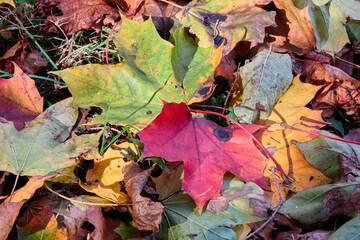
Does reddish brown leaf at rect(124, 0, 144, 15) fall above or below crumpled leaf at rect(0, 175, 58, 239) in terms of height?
above

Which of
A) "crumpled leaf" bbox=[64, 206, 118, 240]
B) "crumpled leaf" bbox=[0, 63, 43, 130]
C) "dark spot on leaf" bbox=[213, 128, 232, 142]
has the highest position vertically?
"dark spot on leaf" bbox=[213, 128, 232, 142]

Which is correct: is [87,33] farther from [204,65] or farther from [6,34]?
[204,65]

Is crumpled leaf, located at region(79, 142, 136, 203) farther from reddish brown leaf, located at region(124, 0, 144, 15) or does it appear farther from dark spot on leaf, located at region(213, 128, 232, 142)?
reddish brown leaf, located at region(124, 0, 144, 15)

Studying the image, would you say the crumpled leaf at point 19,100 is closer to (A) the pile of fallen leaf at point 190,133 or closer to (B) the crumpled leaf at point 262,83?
(A) the pile of fallen leaf at point 190,133

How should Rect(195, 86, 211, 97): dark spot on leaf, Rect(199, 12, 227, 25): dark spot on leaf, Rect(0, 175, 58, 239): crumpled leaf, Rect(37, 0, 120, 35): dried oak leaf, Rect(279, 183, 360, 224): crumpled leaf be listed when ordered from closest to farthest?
Rect(0, 175, 58, 239): crumpled leaf → Rect(279, 183, 360, 224): crumpled leaf → Rect(195, 86, 211, 97): dark spot on leaf → Rect(199, 12, 227, 25): dark spot on leaf → Rect(37, 0, 120, 35): dried oak leaf

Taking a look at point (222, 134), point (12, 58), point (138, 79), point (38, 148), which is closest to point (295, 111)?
point (222, 134)

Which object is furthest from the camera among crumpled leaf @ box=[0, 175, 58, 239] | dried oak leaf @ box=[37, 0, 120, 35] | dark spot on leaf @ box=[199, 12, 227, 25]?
dried oak leaf @ box=[37, 0, 120, 35]

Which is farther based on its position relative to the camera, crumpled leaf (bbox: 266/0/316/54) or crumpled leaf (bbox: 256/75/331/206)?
crumpled leaf (bbox: 266/0/316/54)

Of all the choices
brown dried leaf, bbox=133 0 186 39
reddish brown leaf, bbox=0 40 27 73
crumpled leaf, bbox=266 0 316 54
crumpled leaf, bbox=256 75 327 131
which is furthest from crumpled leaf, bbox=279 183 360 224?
reddish brown leaf, bbox=0 40 27 73

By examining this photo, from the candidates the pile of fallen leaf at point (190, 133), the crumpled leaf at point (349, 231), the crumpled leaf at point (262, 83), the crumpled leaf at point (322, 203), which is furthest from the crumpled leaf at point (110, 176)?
the crumpled leaf at point (349, 231)

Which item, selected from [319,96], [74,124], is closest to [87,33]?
[74,124]
